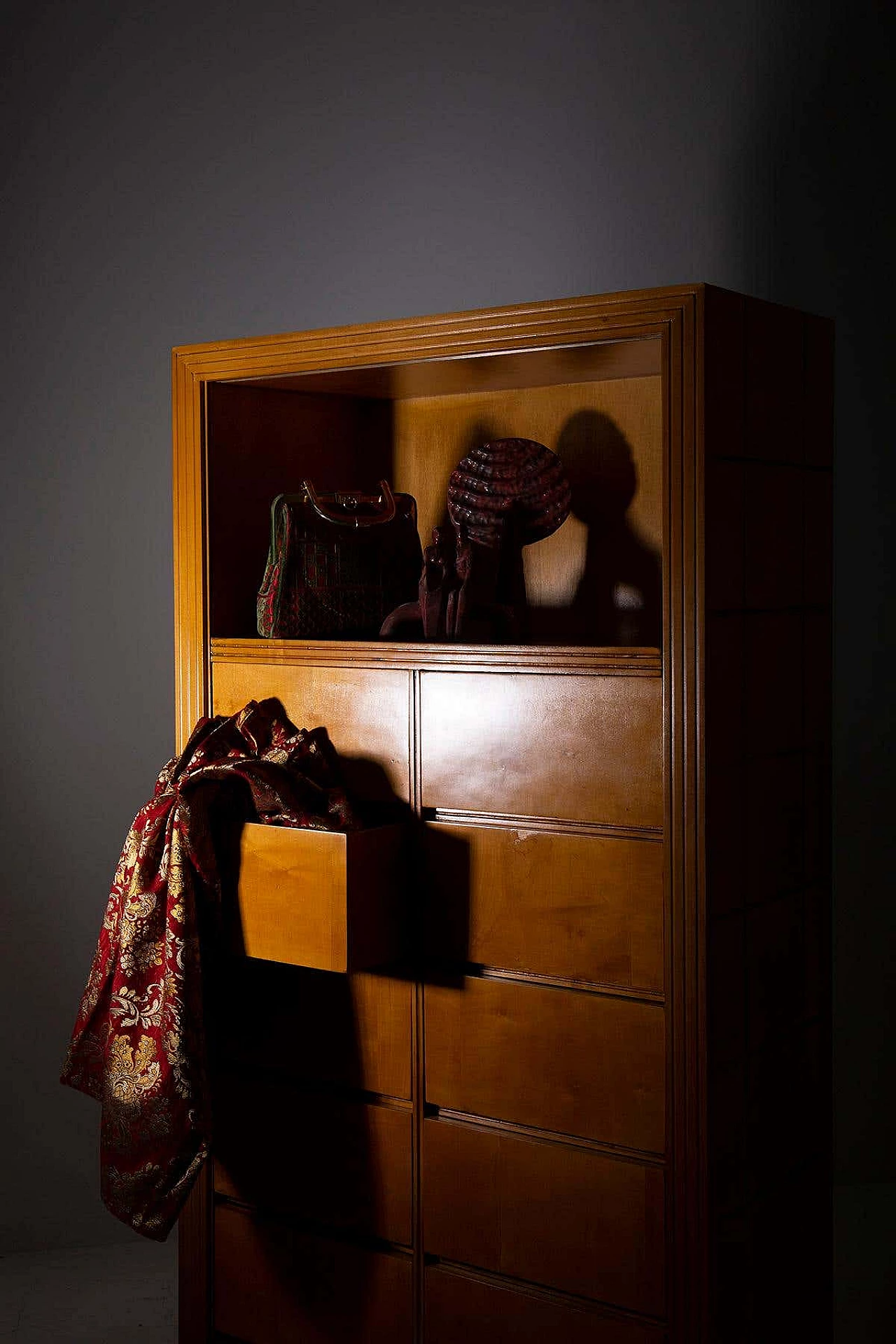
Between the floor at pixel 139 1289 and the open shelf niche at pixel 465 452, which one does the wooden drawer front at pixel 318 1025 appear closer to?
the open shelf niche at pixel 465 452

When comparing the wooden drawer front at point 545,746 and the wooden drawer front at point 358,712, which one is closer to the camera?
the wooden drawer front at point 545,746

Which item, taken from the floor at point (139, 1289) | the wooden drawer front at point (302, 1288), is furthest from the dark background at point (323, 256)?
the wooden drawer front at point (302, 1288)

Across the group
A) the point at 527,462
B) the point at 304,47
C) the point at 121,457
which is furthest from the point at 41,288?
the point at 527,462

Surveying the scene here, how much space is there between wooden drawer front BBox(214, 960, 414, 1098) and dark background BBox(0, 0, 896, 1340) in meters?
0.76

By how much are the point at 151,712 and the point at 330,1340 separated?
1311 mm

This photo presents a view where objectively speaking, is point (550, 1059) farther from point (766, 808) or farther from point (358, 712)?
point (358, 712)

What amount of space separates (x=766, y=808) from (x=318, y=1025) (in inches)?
32.0

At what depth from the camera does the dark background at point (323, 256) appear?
100.0 inches

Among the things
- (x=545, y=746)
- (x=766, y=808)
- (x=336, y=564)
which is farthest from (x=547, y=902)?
(x=336, y=564)

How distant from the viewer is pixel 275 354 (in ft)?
7.38

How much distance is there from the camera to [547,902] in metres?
2.01

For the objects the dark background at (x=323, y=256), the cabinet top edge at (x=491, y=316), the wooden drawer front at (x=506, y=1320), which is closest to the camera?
the cabinet top edge at (x=491, y=316)

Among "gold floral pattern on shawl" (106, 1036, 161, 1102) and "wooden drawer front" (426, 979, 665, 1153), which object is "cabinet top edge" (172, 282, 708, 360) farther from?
"gold floral pattern on shawl" (106, 1036, 161, 1102)

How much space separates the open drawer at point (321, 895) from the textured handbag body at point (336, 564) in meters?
0.39
